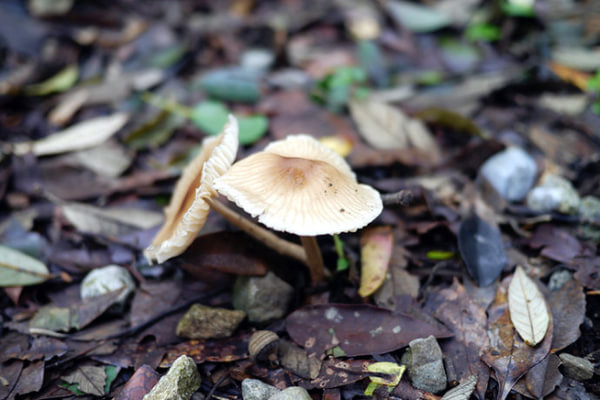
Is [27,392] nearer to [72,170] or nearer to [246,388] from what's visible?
[246,388]

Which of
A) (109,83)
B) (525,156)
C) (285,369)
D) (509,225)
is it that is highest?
(109,83)

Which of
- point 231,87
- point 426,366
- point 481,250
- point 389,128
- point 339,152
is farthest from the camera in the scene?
point 231,87

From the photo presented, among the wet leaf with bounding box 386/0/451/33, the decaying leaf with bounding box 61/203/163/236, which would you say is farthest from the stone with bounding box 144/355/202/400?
the wet leaf with bounding box 386/0/451/33

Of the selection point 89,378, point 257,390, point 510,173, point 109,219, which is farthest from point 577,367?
point 109,219

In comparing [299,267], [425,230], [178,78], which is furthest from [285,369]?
[178,78]

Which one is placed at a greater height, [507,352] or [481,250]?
[481,250]

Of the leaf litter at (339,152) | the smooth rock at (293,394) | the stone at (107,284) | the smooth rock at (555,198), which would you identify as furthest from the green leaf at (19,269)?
the smooth rock at (555,198)

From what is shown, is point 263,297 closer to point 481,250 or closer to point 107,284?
point 107,284
